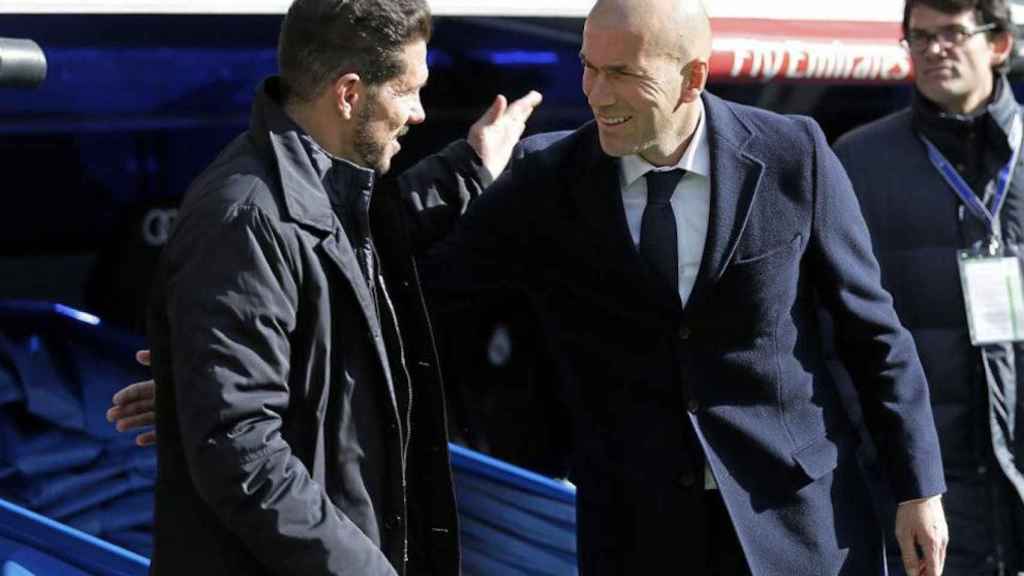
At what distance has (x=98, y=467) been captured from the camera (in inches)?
135

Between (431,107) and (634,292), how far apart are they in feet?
6.93

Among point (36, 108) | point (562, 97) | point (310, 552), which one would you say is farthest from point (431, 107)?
point (310, 552)

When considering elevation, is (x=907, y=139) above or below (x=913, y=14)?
below

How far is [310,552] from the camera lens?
1982 mm

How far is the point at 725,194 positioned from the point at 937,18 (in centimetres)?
118

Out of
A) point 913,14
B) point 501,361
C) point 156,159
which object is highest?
point 913,14

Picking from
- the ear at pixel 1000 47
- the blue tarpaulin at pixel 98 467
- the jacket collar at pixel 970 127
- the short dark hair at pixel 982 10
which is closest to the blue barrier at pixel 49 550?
the blue tarpaulin at pixel 98 467

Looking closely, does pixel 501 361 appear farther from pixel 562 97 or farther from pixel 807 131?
pixel 807 131

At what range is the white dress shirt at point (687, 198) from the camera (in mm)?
2453

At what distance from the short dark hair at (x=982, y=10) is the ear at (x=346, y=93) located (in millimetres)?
1660

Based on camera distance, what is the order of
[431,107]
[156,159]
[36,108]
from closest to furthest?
[36,108], [156,159], [431,107]

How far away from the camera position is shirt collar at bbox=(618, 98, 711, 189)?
8.13ft

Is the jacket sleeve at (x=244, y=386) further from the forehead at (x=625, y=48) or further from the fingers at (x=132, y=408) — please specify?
the forehead at (x=625, y=48)

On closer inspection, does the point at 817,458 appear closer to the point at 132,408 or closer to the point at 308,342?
the point at 308,342
